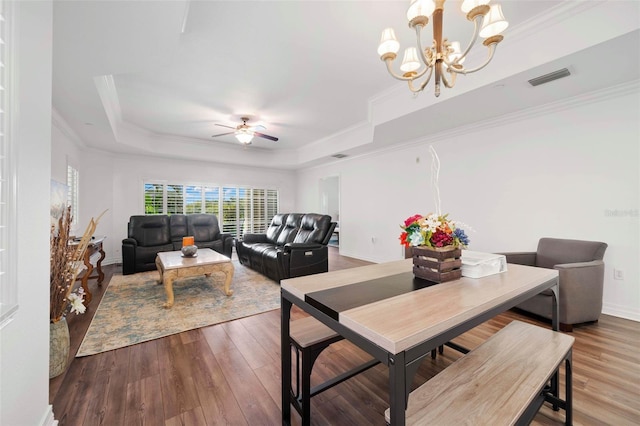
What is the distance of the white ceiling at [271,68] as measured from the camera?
6.63 ft

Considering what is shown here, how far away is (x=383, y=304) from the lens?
3.33 ft

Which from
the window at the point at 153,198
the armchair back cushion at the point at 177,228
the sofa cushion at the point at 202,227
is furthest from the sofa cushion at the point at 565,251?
the window at the point at 153,198

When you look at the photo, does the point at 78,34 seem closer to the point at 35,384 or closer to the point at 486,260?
the point at 35,384

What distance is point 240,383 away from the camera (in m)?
1.71

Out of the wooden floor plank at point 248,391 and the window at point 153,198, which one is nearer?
the wooden floor plank at point 248,391

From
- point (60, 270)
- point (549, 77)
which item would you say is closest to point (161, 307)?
point (60, 270)

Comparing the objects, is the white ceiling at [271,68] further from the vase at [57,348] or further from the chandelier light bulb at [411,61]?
the vase at [57,348]

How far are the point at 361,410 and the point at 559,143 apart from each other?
12.4 ft

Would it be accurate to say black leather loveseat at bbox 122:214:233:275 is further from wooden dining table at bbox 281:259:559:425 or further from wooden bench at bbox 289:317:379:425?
wooden dining table at bbox 281:259:559:425

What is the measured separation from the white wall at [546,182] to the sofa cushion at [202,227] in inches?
151

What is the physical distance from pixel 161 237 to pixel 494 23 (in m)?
5.69

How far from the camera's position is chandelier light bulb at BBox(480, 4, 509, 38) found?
1565 mm

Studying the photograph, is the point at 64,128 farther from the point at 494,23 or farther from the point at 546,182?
the point at 546,182

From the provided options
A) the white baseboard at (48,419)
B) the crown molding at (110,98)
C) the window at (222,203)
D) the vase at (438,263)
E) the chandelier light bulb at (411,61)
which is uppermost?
the crown molding at (110,98)
